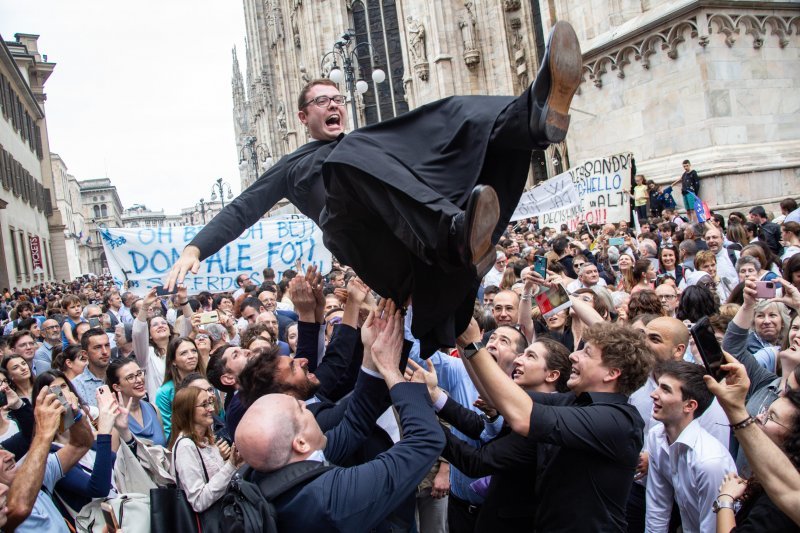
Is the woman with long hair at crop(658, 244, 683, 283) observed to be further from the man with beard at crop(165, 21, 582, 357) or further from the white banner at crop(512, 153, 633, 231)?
the man with beard at crop(165, 21, 582, 357)

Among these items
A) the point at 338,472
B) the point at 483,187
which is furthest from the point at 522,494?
the point at 483,187

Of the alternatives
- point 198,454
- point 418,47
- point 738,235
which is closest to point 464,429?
point 198,454

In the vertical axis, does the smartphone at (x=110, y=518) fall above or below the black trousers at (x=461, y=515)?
above

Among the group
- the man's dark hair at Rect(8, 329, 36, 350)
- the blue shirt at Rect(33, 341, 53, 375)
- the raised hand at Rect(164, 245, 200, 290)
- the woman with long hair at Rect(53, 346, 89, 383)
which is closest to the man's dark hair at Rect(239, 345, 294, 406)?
the raised hand at Rect(164, 245, 200, 290)

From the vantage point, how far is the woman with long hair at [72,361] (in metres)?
6.54

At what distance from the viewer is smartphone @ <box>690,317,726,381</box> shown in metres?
2.80

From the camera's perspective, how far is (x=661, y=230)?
36.6 ft

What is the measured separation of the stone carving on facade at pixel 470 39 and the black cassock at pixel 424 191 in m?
26.8

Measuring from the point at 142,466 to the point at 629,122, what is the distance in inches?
528

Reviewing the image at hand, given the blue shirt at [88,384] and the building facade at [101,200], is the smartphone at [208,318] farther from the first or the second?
the building facade at [101,200]

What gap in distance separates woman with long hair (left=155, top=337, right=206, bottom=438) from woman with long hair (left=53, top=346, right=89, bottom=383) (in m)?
0.94

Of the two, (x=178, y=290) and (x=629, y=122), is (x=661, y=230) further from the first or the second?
(x=178, y=290)

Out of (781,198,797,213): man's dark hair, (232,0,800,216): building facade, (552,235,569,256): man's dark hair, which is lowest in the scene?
(552,235,569,256): man's dark hair

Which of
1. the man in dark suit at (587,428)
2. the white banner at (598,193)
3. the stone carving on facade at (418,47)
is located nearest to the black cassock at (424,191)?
the man in dark suit at (587,428)
